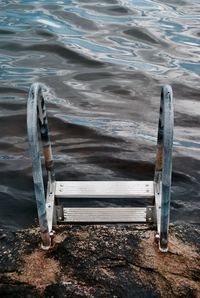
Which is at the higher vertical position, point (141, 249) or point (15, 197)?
point (141, 249)

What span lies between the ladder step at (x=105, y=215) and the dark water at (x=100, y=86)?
90cm

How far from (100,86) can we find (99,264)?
219 inches

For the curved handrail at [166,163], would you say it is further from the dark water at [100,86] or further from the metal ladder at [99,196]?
the dark water at [100,86]

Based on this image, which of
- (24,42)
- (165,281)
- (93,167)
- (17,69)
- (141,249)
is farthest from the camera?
(24,42)

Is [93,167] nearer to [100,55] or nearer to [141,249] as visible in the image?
[141,249]

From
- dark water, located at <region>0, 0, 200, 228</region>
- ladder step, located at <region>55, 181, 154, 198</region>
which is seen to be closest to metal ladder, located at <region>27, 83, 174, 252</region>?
ladder step, located at <region>55, 181, 154, 198</region>

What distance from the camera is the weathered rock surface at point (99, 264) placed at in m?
3.05

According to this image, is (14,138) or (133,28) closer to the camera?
(14,138)

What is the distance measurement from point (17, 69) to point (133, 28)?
415cm

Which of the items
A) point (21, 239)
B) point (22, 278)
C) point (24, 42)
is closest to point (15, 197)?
point (21, 239)

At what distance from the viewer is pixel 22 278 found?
314 cm

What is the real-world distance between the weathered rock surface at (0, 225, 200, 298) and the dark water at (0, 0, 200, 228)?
1.03 meters

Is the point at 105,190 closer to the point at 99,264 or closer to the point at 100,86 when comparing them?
the point at 99,264

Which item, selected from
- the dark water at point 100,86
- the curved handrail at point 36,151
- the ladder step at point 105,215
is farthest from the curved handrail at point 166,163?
the dark water at point 100,86
